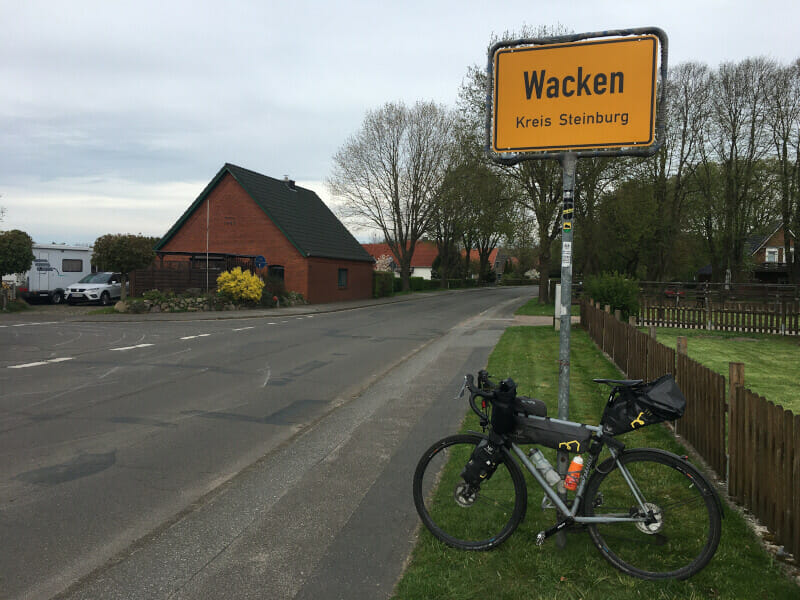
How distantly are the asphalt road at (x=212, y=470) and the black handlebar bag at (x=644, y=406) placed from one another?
5.54 ft

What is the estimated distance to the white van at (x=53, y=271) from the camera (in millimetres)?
29141

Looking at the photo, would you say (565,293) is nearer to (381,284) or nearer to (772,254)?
(381,284)

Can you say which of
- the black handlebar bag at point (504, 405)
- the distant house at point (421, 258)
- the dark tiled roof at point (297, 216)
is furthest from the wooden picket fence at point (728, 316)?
the distant house at point (421, 258)

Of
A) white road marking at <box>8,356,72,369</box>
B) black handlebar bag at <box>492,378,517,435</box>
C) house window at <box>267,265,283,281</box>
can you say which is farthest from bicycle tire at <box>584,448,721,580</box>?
house window at <box>267,265,283,281</box>

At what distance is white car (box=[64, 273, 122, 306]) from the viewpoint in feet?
95.3

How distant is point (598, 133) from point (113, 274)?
30.8m

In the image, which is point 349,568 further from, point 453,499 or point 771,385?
point 771,385

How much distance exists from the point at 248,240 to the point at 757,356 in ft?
93.8

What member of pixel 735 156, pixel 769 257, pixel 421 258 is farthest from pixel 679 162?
pixel 421 258

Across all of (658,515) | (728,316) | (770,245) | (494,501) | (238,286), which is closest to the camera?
(658,515)

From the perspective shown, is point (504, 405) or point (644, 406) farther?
point (504, 405)

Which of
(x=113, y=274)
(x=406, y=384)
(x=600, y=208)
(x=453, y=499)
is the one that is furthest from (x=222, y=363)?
(x=600, y=208)

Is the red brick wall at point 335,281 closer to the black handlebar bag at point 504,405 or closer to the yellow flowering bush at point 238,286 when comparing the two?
the yellow flowering bush at point 238,286

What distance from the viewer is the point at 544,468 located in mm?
3945
